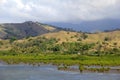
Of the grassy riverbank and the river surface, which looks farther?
the grassy riverbank

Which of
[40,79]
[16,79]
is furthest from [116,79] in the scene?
[16,79]

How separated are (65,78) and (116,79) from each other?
1017cm

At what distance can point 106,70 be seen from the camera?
8262cm

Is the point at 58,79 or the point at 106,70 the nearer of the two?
the point at 58,79

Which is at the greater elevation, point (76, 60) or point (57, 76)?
point (57, 76)

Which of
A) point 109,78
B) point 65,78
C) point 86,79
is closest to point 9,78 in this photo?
point 65,78

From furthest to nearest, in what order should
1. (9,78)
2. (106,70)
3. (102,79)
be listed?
1. (106,70)
2. (9,78)
3. (102,79)

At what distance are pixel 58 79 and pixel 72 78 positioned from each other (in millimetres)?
3019

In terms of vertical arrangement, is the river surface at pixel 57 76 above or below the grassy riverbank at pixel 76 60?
above

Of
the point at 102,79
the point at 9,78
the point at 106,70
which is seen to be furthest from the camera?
the point at 106,70

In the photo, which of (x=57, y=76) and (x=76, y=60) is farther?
(x=76, y=60)

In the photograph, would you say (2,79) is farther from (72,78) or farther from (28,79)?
(72,78)

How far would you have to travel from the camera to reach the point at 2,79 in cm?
6612

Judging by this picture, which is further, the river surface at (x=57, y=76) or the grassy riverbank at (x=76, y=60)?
the grassy riverbank at (x=76, y=60)
